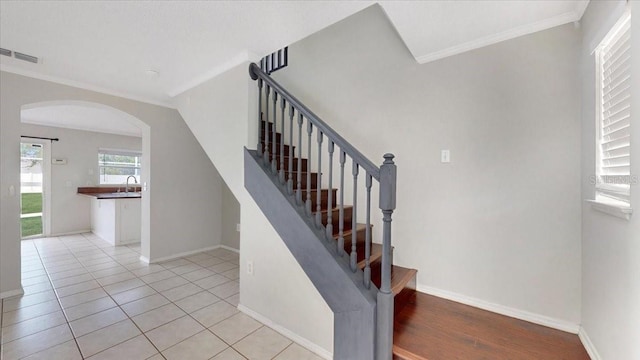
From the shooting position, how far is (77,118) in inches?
186

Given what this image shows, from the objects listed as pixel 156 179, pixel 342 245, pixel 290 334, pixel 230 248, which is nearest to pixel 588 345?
pixel 342 245

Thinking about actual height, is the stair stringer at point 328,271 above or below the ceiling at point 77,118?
below

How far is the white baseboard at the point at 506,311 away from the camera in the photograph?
1.75 metres

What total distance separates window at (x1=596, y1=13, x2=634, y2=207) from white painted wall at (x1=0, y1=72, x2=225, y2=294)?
4467mm

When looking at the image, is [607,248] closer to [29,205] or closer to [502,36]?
[502,36]

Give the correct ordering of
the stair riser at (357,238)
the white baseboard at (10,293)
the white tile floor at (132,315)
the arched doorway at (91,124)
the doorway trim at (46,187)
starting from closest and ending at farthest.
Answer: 1. the white tile floor at (132,315)
2. the stair riser at (357,238)
3. the white baseboard at (10,293)
4. the arched doorway at (91,124)
5. the doorway trim at (46,187)

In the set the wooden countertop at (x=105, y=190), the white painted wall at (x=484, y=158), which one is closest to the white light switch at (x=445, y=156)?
the white painted wall at (x=484, y=158)

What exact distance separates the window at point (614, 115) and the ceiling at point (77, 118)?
5.23 m

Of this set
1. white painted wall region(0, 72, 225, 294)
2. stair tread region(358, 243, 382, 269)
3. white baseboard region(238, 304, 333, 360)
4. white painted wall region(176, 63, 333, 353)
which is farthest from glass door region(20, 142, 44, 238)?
stair tread region(358, 243, 382, 269)

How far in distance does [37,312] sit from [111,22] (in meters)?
2.58

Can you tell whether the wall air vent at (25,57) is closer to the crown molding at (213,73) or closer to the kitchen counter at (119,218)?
the crown molding at (213,73)

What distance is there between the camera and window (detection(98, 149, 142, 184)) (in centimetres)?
595

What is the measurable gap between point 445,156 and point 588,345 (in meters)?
1.47

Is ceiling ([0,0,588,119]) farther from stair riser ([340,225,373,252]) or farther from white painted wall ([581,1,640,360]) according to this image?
stair riser ([340,225,373,252])
